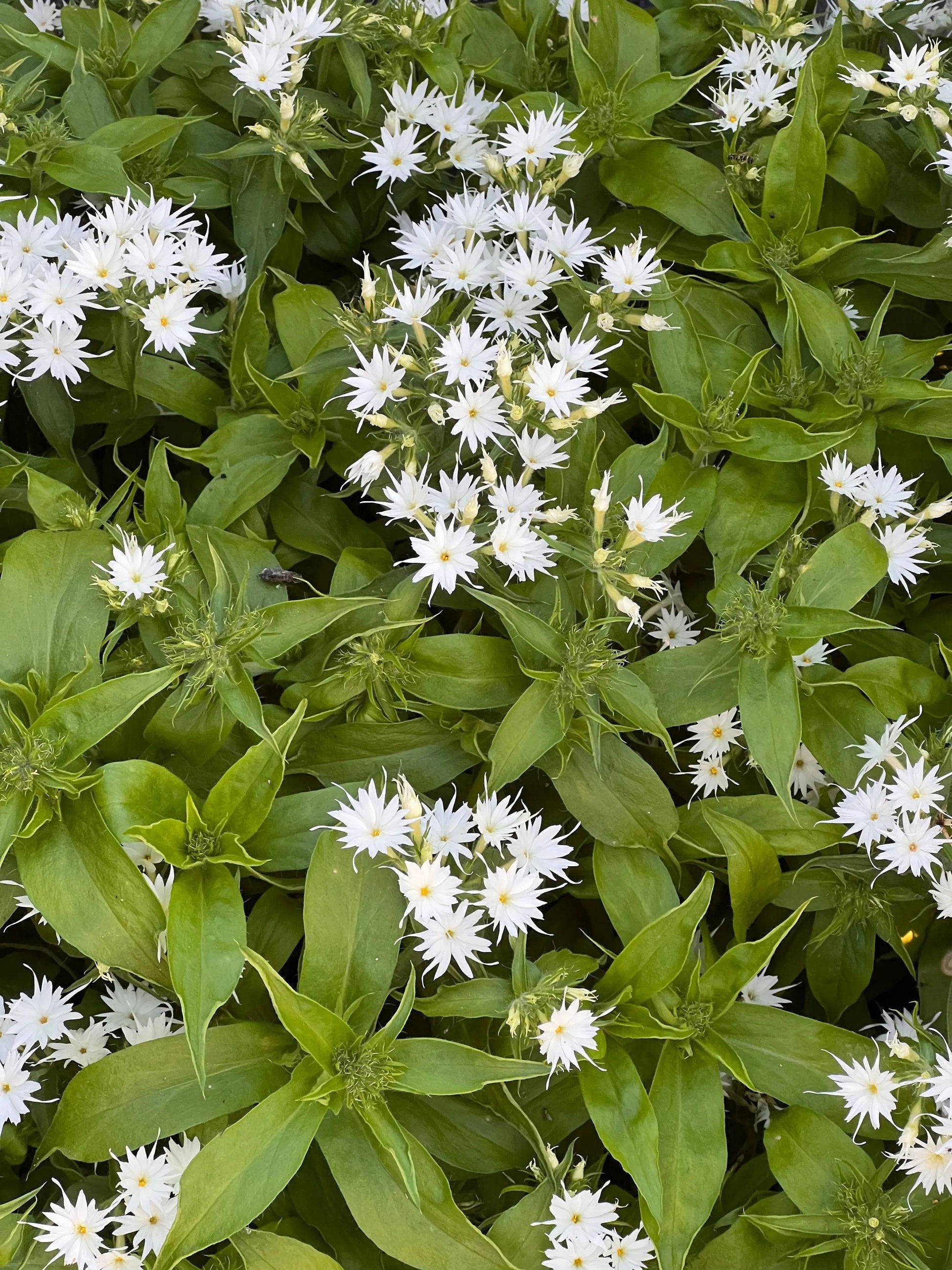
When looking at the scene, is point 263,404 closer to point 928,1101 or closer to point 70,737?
point 70,737

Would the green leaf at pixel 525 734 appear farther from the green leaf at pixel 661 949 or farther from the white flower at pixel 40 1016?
the white flower at pixel 40 1016

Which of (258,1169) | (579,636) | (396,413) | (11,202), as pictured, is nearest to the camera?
(258,1169)

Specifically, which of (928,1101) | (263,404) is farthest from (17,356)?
(928,1101)

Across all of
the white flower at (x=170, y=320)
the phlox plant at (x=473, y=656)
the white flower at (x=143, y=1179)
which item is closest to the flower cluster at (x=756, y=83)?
the phlox plant at (x=473, y=656)

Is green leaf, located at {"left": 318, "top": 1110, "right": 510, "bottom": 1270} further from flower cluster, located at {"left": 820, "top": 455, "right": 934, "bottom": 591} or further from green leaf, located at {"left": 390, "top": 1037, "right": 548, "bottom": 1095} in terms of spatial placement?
flower cluster, located at {"left": 820, "top": 455, "right": 934, "bottom": 591}

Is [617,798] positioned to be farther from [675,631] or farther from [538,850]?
[675,631]

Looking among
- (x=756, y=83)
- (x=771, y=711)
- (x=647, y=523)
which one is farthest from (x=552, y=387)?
(x=756, y=83)

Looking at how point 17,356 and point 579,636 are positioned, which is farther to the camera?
point 17,356

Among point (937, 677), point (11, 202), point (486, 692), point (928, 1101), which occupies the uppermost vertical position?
point (11, 202)

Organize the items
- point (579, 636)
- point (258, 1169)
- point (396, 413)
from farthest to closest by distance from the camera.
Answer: point (396, 413), point (579, 636), point (258, 1169)
